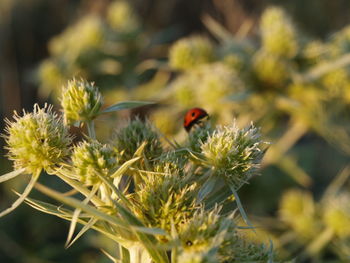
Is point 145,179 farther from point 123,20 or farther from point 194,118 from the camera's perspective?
point 123,20

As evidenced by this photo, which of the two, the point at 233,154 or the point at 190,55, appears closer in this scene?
the point at 233,154

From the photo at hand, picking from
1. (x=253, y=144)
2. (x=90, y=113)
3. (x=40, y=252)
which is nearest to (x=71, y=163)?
(x=90, y=113)

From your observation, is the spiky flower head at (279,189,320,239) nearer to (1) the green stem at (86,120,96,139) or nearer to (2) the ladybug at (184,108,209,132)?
(2) the ladybug at (184,108,209,132)

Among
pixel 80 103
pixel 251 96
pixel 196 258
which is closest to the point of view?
pixel 196 258

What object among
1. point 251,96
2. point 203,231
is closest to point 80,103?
point 203,231

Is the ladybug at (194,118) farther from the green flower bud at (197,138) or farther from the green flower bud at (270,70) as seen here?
the green flower bud at (270,70)

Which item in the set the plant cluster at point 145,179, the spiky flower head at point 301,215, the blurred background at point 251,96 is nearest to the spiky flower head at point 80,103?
the plant cluster at point 145,179
